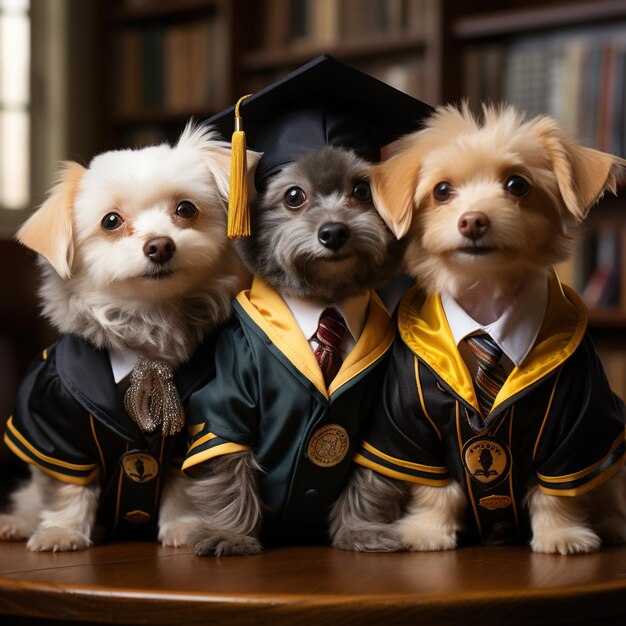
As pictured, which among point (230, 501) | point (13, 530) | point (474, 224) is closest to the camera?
point (474, 224)

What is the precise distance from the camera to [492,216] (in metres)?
1.26

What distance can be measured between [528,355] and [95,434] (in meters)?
0.68

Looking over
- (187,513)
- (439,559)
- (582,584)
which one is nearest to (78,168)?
(187,513)

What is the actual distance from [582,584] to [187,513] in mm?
645

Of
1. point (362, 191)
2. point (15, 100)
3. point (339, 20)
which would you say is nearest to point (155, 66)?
point (15, 100)

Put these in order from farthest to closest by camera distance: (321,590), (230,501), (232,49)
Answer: (232,49)
(230,501)
(321,590)

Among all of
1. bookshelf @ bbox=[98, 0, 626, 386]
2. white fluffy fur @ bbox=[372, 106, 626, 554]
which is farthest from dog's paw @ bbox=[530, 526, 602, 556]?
bookshelf @ bbox=[98, 0, 626, 386]

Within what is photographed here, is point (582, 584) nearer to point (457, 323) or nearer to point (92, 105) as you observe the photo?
point (457, 323)

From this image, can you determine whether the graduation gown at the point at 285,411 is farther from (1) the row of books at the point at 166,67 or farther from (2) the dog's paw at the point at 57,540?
(1) the row of books at the point at 166,67

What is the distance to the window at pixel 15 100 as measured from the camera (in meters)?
3.83

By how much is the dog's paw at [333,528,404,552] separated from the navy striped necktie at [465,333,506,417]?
0.24m

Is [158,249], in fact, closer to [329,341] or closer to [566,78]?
[329,341]

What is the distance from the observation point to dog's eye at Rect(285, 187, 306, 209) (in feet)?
4.55

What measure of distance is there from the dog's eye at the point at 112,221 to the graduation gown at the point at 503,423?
483mm
